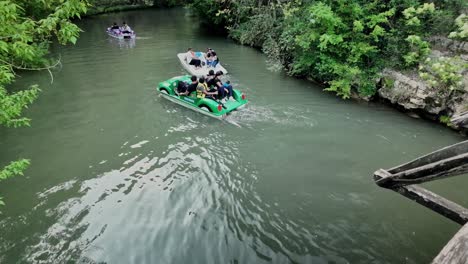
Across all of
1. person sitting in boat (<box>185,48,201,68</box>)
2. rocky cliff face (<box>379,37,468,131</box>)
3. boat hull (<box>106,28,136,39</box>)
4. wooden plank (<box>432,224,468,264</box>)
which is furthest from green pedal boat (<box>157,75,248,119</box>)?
boat hull (<box>106,28,136,39</box>)

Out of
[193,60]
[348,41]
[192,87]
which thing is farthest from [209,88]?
[348,41]

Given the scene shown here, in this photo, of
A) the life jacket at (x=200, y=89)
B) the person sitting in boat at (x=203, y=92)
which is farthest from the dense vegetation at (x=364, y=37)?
the life jacket at (x=200, y=89)

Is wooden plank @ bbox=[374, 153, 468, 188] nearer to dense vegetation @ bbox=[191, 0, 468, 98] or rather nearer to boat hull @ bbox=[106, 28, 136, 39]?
dense vegetation @ bbox=[191, 0, 468, 98]

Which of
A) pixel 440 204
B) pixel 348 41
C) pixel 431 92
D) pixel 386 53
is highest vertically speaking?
pixel 348 41

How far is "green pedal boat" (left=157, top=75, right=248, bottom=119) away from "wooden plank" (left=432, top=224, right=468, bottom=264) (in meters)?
8.28

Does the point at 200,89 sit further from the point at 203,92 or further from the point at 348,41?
the point at 348,41

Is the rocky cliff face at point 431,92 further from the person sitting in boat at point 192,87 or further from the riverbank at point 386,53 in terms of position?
the person sitting in boat at point 192,87

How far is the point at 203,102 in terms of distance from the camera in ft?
33.1

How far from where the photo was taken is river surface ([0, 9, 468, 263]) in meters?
5.43

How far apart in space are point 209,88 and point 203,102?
2.73ft

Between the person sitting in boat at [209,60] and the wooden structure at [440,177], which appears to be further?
the person sitting in boat at [209,60]

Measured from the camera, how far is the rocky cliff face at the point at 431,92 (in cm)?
938

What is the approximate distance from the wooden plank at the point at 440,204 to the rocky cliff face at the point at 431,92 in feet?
22.6

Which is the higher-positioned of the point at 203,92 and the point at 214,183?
the point at 203,92
